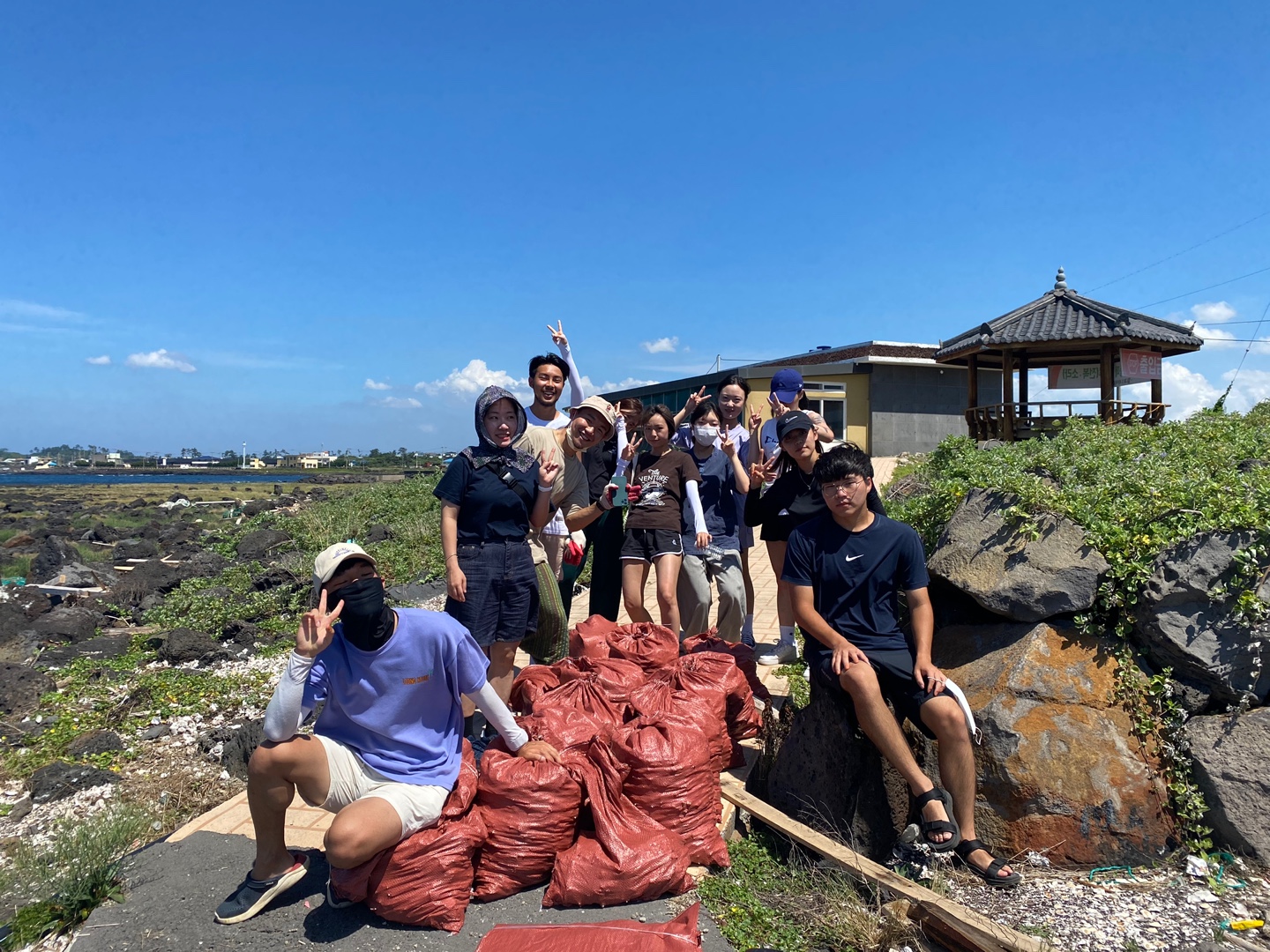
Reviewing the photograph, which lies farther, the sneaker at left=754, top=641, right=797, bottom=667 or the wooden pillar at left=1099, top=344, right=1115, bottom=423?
the wooden pillar at left=1099, top=344, right=1115, bottom=423

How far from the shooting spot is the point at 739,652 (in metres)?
4.50

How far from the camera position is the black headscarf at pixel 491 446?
161 inches

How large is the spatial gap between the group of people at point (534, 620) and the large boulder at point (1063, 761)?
0.87 ft

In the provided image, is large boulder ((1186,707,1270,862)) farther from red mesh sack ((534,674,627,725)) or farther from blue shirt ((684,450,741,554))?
blue shirt ((684,450,741,554))

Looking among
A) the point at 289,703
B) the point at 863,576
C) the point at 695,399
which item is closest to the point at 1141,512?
the point at 863,576

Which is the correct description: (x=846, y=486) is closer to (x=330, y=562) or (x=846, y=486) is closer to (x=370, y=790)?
(x=330, y=562)

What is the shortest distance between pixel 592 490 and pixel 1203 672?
3.40 meters

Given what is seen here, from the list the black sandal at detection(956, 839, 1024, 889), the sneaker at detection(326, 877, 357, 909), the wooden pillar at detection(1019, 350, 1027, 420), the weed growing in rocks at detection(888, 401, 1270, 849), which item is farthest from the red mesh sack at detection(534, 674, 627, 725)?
the wooden pillar at detection(1019, 350, 1027, 420)

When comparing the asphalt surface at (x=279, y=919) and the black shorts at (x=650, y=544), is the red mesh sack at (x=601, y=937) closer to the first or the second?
the asphalt surface at (x=279, y=919)

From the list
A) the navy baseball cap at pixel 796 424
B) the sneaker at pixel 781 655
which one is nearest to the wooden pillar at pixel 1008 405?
the sneaker at pixel 781 655

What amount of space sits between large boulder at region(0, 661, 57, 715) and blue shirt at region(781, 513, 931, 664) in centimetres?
696

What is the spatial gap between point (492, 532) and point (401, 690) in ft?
3.80

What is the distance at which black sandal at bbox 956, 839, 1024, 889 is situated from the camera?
10.00 ft

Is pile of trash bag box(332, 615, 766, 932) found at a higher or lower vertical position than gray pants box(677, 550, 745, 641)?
lower
